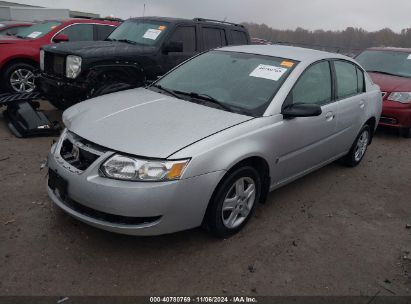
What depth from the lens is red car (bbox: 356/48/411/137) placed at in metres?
6.60

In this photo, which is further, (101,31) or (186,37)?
(101,31)

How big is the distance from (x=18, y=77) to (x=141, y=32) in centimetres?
256

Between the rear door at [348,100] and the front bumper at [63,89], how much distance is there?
11.8 feet

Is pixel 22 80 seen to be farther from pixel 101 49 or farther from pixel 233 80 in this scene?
pixel 233 80

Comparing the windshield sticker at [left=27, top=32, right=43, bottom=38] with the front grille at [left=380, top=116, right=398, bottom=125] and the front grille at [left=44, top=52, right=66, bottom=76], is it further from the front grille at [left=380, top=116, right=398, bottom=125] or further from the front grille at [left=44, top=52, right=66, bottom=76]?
the front grille at [left=380, top=116, right=398, bottom=125]

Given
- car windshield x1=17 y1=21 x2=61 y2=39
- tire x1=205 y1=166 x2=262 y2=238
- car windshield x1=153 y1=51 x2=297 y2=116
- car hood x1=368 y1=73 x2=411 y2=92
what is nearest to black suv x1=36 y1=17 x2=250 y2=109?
car windshield x1=153 y1=51 x2=297 y2=116

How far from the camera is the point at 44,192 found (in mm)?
3764

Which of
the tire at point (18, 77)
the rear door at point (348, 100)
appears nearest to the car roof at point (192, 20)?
the tire at point (18, 77)

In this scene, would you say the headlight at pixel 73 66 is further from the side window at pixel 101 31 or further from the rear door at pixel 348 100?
the rear door at pixel 348 100

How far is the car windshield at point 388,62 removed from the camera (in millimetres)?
7449

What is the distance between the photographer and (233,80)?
362 centimetres

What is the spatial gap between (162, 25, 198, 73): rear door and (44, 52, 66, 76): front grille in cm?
162

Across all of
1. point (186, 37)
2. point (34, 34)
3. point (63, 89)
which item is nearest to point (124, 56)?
point (63, 89)

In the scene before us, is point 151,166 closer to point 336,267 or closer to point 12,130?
point 336,267
